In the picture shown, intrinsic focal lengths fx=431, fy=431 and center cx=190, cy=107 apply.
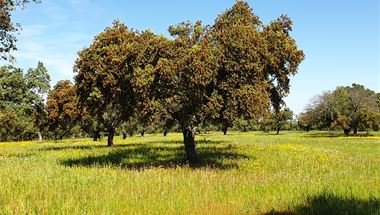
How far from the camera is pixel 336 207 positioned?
1133cm

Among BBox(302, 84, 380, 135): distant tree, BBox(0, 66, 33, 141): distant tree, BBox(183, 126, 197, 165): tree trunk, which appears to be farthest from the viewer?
BBox(302, 84, 380, 135): distant tree

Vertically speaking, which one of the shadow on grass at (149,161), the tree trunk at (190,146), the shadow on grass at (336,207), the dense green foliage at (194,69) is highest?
the dense green foliage at (194,69)

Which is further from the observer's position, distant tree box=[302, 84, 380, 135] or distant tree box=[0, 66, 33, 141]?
distant tree box=[302, 84, 380, 135]

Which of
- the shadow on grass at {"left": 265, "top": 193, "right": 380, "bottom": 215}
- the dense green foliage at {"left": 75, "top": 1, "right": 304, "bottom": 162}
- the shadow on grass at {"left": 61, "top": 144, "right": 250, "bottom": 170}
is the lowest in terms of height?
the shadow on grass at {"left": 265, "top": 193, "right": 380, "bottom": 215}

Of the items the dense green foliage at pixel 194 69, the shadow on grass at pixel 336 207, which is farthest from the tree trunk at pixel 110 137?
the shadow on grass at pixel 336 207

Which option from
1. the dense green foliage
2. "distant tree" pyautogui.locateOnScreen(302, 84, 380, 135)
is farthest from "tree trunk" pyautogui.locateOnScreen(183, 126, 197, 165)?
"distant tree" pyautogui.locateOnScreen(302, 84, 380, 135)

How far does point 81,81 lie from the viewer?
26203 millimetres

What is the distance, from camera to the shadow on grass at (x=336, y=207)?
10859 millimetres

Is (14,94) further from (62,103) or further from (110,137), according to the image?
(62,103)

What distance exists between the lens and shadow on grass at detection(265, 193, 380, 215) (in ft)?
35.6

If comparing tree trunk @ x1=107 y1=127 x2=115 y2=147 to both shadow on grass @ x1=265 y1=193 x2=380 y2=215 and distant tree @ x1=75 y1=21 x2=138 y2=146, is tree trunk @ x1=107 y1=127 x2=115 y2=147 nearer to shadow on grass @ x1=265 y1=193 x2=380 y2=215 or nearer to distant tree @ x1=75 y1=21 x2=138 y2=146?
distant tree @ x1=75 y1=21 x2=138 y2=146

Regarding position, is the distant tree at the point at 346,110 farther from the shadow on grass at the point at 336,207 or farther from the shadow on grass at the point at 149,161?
the shadow on grass at the point at 336,207

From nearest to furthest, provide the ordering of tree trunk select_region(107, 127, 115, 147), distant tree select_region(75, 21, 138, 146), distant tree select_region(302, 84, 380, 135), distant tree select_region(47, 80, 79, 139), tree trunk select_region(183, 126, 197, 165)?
distant tree select_region(75, 21, 138, 146)
tree trunk select_region(183, 126, 197, 165)
tree trunk select_region(107, 127, 115, 147)
distant tree select_region(47, 80, 79, 139)
distant tree select_region(302, 84, 380, 135)

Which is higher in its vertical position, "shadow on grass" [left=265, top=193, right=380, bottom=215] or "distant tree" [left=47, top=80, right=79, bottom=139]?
"distant tree" [left=47, top=80, right=79, bottom=139]
